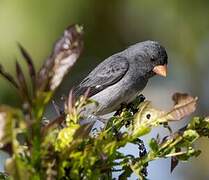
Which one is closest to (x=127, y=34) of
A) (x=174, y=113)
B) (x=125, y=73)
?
(x=125, y=73)

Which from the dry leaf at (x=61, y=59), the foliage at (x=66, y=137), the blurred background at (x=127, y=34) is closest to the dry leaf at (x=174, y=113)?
the foliage at (x=66, y=137)

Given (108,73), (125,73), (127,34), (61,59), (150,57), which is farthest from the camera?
(127,34)

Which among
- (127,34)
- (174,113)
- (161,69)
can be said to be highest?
(127,34)

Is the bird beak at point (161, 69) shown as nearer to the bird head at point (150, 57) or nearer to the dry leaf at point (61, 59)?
the bird head at point (150, 57)

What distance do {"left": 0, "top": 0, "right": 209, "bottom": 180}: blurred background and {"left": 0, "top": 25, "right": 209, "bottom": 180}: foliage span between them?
9.62 ft

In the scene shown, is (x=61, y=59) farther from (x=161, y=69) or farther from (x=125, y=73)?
(x=125, y=73)

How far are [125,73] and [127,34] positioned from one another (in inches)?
49.8

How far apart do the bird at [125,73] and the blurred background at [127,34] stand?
1.43 ft

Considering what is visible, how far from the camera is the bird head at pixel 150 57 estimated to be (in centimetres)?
344

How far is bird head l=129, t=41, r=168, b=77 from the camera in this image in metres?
3.44

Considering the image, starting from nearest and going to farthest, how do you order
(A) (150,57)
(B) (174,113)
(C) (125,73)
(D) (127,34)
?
(B) (174,113) < (A) (150,57) < (C) (125,73) < (D) (127,34)

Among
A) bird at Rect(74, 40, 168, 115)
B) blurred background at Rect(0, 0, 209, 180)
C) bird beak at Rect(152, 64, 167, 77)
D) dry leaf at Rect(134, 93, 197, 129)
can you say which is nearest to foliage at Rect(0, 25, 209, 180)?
dry leaf at Rect(134, 93, 197, 129)

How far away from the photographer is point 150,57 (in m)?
3.64

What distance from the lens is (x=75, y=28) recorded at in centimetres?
94
